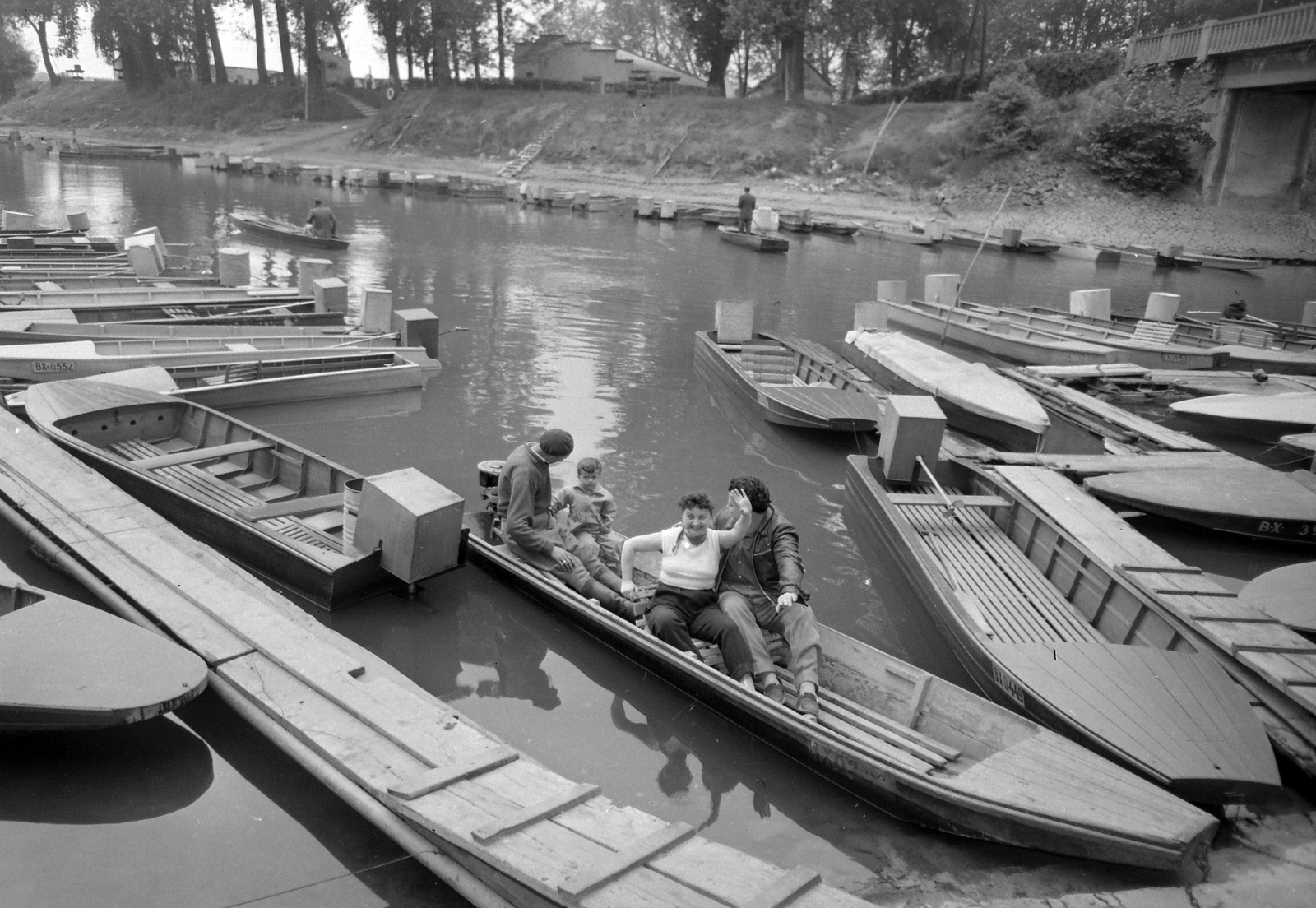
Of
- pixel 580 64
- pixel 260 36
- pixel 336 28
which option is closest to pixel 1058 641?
pixel 580 64

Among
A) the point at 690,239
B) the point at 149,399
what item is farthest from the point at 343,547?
the point at 690,239

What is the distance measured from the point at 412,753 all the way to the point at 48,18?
272 ft

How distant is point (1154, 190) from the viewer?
38031 millimetres

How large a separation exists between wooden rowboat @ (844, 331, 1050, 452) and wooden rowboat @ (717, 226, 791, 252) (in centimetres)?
1479

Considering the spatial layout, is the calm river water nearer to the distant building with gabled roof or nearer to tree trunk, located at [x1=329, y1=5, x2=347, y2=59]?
the distant building with gabled roof

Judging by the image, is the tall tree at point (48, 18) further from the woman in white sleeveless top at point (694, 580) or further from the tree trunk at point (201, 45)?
the woman in white sleeveless top at point (694, 580)

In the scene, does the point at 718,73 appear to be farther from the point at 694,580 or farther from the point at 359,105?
the point at 694,580

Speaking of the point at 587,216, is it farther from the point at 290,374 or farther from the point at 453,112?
the point at 290,374

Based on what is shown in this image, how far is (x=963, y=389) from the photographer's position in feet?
44.6

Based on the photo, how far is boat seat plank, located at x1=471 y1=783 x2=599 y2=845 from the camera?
4.85 m

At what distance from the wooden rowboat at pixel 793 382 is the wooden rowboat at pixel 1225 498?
308cm

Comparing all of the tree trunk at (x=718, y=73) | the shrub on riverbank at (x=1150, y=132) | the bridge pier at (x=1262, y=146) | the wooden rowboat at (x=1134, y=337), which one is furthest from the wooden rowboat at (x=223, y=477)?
the tree trunk at (x=718, y=73)

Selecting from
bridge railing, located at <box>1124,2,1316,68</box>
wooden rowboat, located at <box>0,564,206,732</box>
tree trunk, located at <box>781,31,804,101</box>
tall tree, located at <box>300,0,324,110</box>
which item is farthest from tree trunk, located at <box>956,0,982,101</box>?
wooden rowboat, located at <box>0,564,206,732</box>

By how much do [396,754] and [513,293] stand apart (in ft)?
57.8
